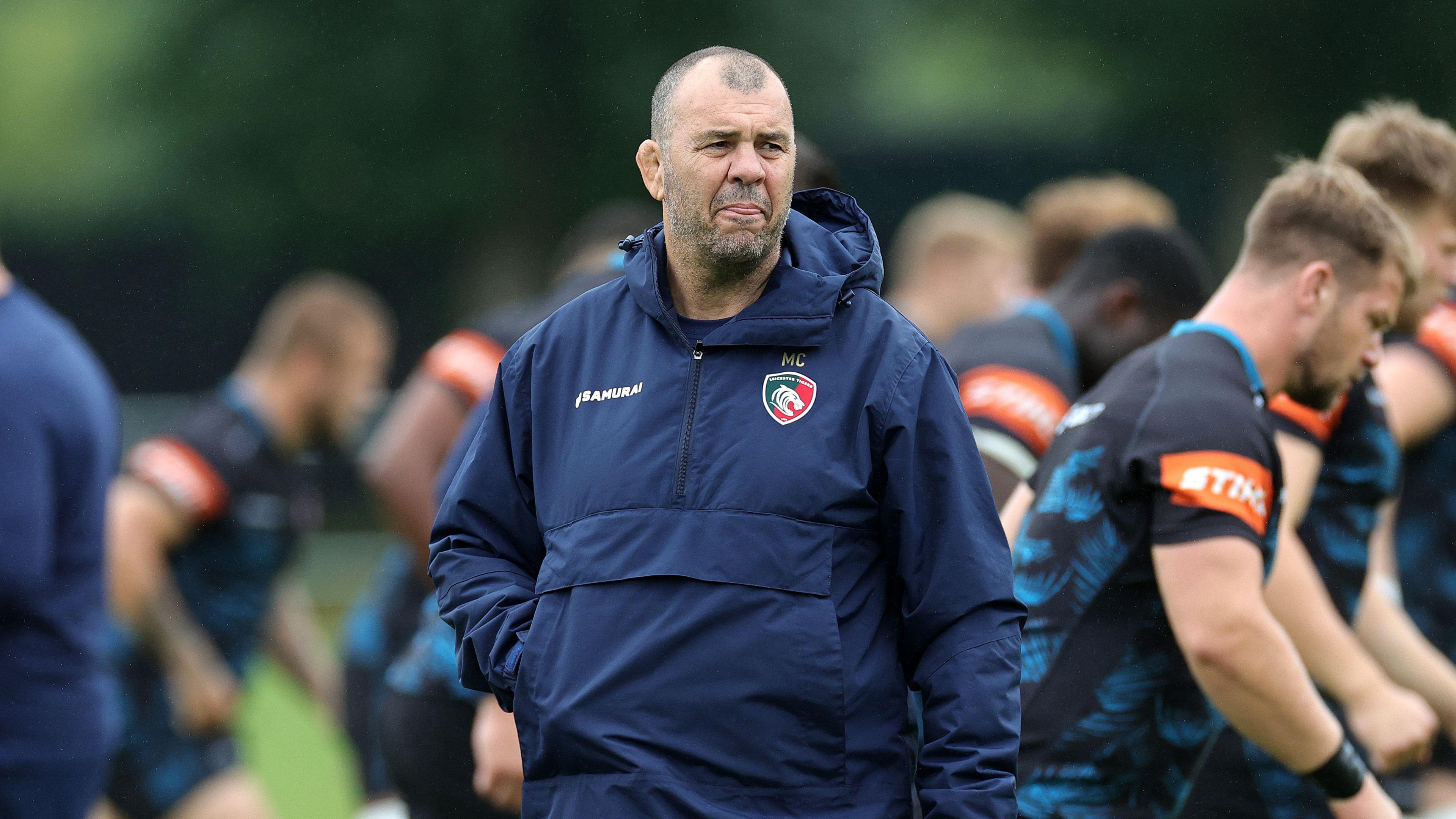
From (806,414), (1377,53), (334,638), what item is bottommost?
(334,638)

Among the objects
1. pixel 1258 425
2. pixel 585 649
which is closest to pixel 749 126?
pixel 585 649

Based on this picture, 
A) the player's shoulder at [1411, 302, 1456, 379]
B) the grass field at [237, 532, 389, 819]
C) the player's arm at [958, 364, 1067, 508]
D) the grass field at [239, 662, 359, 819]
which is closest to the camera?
the player's arm at [958, 364, 1067, 508]

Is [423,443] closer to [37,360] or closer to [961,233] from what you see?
[37,360]

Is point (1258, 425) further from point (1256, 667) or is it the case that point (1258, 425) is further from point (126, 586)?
point (126, 586)

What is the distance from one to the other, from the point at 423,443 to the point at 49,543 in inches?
92.1

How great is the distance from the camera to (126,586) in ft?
22.1

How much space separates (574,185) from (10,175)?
11315mm

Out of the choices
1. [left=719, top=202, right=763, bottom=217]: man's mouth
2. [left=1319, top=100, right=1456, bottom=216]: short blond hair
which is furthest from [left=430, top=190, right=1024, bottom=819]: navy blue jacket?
[left=1319, top=100, right=1456, bottom=216]: short blond hair

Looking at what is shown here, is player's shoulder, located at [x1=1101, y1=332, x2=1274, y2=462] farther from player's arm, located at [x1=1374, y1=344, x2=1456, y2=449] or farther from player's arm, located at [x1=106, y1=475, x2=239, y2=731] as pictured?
player's arm, located at [x1=106, y1=475, x2=239, y2=731]

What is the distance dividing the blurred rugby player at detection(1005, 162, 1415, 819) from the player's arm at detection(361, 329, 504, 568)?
3.11m

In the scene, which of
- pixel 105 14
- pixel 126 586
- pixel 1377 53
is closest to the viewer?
pixel 126 586

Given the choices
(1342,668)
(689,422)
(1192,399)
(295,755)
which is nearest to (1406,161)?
(1342,668)

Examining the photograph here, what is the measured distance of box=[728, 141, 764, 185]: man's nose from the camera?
124 inches

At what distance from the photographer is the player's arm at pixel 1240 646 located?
362 centimetres
